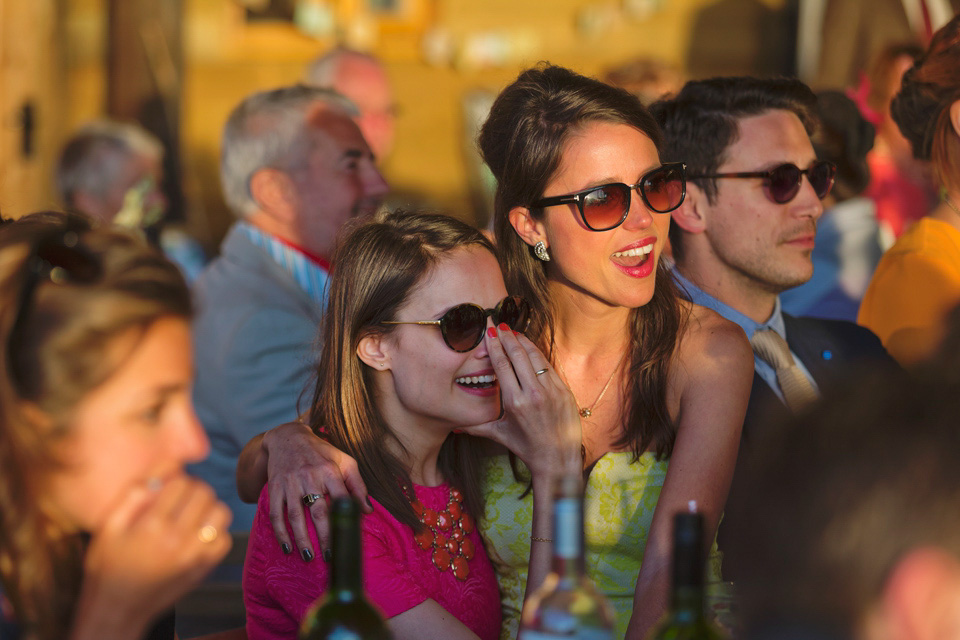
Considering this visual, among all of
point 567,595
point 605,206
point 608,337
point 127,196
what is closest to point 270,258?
point 608,337

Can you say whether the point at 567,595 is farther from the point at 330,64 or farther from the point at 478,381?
the point at 330,64

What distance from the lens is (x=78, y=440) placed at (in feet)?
4.01

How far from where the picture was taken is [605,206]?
217cm

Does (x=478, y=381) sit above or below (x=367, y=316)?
below

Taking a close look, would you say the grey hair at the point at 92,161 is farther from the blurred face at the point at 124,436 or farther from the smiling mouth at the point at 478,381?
the blurred face at the point at 124,436

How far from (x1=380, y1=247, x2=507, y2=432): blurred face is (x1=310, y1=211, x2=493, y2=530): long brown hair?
3 centimetres

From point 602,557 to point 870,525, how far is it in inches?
51.7

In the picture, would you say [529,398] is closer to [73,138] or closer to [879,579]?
[879,579]

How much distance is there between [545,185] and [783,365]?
0.80 metres

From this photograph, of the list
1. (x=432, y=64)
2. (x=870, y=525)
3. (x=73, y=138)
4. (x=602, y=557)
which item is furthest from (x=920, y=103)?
(x=432, y=64)

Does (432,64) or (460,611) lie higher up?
(432,64)

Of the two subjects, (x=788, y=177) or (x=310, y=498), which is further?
(x=788, y=177)

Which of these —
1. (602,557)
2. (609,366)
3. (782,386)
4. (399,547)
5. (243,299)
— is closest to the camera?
(399,547)

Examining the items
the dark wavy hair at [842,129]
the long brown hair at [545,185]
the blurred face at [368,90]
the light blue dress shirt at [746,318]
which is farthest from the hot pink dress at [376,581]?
the blurred face at [368,90]
